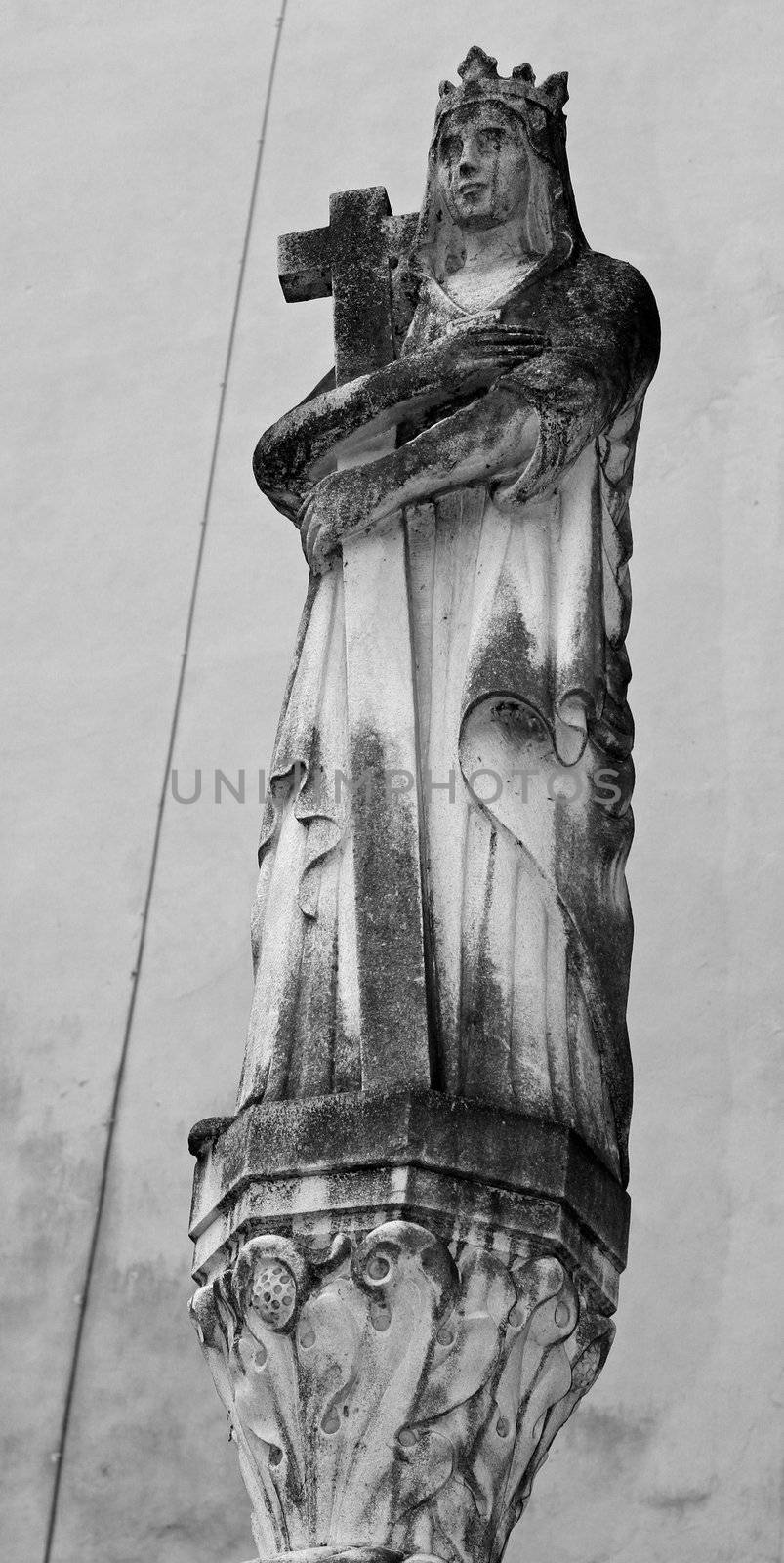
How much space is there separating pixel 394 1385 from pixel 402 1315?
0.10m

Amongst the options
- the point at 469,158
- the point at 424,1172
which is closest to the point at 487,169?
the point at 469,158

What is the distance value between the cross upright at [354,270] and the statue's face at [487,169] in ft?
0.50

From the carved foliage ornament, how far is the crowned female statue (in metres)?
0.27

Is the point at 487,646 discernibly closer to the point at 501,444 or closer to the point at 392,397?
the point at 501,444

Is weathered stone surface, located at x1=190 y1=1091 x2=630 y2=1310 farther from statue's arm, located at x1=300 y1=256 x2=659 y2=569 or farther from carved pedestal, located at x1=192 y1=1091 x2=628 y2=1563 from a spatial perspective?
statue's arm, located at x1=300 y1=256 x2=659 y2=569

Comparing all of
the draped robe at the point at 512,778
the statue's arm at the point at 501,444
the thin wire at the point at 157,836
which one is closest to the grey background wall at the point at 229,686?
the thin wire at the point at 157,836

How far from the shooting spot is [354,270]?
4.97 metres

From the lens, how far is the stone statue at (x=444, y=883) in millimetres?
3842

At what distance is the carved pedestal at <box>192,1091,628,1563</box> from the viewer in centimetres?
380

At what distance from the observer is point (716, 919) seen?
6.31 meters

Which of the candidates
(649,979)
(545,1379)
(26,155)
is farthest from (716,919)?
(26,155)

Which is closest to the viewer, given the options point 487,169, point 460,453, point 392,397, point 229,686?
point 460,453

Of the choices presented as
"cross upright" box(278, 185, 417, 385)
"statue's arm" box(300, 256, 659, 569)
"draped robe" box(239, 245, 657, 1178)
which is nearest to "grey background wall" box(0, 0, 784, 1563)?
"draped robe" box(239, 245, 657, 1178)

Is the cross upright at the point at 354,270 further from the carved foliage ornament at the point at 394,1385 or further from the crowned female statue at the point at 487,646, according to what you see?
the carved foliage ornament at the point at 394,1385
